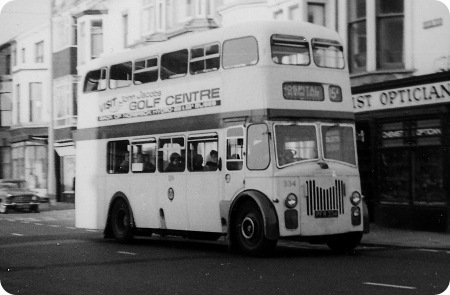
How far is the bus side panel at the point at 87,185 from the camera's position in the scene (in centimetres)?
1880

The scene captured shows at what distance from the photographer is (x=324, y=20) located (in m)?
22.5

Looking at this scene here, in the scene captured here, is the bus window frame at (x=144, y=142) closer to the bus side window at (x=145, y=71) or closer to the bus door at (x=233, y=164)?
the bus side window at (x=145, y=71)

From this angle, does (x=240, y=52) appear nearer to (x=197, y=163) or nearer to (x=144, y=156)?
(x=197, y=163)

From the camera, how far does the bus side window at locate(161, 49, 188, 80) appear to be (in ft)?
52.0

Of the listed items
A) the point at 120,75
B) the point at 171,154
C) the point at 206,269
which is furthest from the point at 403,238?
the point at 120,75

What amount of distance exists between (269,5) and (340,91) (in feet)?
33.4

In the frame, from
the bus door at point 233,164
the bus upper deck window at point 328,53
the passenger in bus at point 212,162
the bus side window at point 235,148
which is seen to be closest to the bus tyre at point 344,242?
the bus door at point 233,164

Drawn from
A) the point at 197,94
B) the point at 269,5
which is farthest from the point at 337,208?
the point at 269,5

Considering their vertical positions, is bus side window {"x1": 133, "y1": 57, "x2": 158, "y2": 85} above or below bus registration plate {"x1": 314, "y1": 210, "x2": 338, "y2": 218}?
above

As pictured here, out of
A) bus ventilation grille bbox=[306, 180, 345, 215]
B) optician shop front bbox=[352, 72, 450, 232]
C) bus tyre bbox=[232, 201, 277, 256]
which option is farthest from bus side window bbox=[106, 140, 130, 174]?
optician shop front bbox=[352, 72, 450, 232]

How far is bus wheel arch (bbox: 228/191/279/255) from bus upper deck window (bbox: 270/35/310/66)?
2217mm

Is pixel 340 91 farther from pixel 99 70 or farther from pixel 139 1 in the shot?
pixel 139 1

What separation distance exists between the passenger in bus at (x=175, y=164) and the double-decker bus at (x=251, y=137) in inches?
0.7

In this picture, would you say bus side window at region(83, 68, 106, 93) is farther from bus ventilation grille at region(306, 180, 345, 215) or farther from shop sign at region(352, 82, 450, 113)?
shop sign at region(352, 82, 450, 113)
